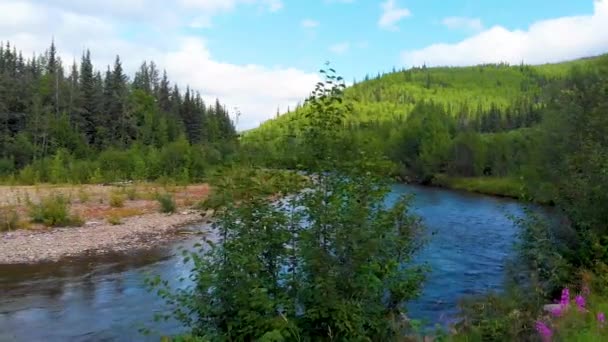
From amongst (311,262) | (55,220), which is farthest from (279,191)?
(55,220)

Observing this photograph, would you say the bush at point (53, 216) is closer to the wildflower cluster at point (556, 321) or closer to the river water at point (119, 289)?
the river water at point (119, 289)

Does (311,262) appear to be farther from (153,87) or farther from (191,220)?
(153,87)

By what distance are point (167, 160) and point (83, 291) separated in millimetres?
41006

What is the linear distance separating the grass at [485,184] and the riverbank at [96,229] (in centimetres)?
3457

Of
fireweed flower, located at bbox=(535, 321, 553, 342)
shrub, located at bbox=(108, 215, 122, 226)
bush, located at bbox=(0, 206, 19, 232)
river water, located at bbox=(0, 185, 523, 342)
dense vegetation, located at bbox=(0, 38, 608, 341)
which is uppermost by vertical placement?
dense vegetation, located at bbox=(0, 38, 608, 341)

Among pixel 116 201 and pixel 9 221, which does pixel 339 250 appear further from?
pixel 116 201

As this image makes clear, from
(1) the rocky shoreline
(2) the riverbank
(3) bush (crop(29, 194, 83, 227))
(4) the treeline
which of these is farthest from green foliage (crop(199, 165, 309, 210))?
(4) the treeline

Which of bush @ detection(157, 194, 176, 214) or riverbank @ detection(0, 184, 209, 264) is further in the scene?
bush @ detection(157, 194, 176, 214)

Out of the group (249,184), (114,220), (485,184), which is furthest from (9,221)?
(485,184)

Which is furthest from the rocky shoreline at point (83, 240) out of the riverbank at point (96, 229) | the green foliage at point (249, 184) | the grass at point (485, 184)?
the grass at point (485, 184)

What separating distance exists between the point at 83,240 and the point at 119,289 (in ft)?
29.6

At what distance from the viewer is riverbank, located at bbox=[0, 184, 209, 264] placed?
22562mm

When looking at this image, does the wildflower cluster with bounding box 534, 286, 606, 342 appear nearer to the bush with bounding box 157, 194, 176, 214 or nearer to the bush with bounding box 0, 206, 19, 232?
the bush with bounding box 0, 206, 19, 232

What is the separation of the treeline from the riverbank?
10.6 meters
